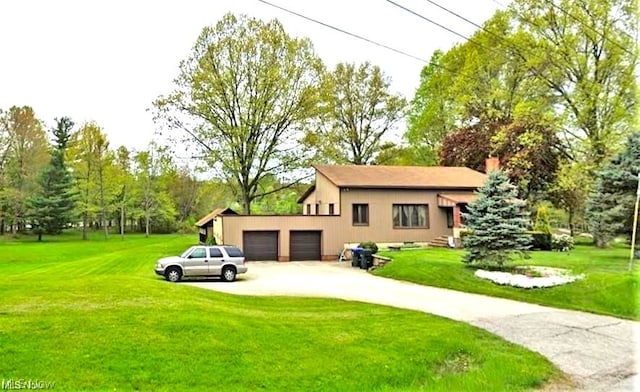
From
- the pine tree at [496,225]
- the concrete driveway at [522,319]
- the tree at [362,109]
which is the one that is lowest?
the concrete driveway at [522,319]

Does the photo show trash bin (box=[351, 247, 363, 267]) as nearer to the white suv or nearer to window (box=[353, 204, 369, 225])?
window (box=[353, 204, 369, 225])

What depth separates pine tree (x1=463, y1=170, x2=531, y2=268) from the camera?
1523 cm

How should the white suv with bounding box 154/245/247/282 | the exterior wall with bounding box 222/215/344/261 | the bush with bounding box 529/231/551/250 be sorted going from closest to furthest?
the white suv with bounding box 154/245/247/282, the bush with bounding box 529/231/551/250, the exterior wall with bounding box 222/215/344/261

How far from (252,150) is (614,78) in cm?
2034

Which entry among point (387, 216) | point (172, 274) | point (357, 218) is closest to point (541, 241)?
point (387, 216)

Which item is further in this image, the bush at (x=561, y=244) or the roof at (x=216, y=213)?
the roof at (x=216, y=213)

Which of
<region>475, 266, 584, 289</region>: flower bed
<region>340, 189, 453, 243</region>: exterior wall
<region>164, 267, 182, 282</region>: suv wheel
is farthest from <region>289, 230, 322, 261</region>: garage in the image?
<region>475, 266, 584, 289</region>: flower bed

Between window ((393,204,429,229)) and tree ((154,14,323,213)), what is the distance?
8.93 metres

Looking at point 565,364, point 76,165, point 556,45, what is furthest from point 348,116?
point 565,364

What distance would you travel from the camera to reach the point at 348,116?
39.6m

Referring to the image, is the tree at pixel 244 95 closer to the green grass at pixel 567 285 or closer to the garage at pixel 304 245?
the garage at pixel 304 245

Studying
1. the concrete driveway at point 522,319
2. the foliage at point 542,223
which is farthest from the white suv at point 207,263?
the foliage at point 542,223

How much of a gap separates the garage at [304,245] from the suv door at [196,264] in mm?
8207

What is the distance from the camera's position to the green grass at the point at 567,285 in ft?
37.7
